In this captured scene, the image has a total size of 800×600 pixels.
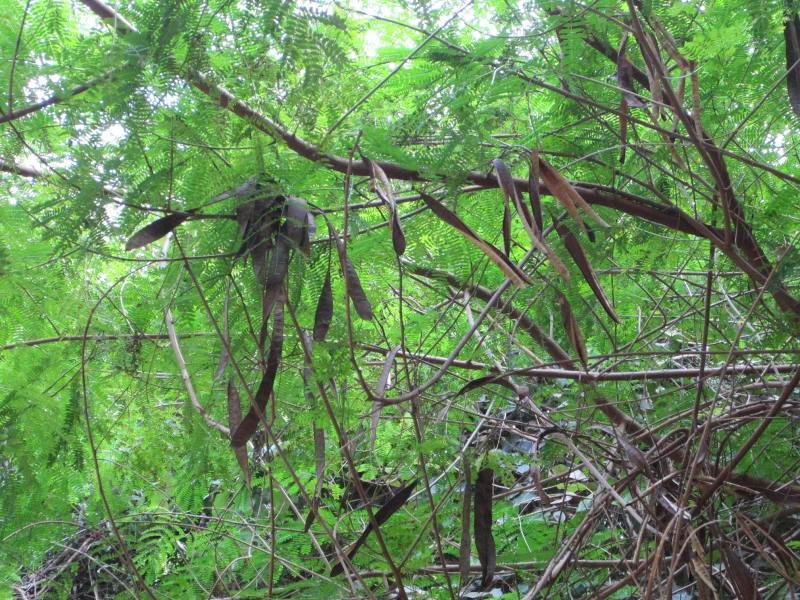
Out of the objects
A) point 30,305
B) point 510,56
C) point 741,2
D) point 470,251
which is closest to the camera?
point 510,56

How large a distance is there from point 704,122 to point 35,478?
7.99 feet

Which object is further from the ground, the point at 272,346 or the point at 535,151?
the point at 535,151

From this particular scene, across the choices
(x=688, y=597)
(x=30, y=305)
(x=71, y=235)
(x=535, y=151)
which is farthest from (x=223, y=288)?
(x=688, y=597)

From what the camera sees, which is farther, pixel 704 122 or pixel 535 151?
pixel 704 122

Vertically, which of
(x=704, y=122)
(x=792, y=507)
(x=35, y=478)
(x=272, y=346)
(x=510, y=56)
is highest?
(x=510, y=56)

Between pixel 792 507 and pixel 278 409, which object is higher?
pixel 278 409

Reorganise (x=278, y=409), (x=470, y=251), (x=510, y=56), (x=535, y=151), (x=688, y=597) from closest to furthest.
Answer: (x=535, y=151) → (x=510, y=56) → (x=470, y=251) → (x=278, y=409) → (x=688, y=597)

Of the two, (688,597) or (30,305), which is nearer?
(688,597)

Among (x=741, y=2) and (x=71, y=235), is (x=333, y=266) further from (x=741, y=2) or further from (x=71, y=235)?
(x=741, y=2)

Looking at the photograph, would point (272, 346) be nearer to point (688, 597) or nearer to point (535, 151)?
point (535, 151)

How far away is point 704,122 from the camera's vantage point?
1.87 m

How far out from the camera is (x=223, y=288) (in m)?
1.59

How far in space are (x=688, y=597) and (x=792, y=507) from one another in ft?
2.79

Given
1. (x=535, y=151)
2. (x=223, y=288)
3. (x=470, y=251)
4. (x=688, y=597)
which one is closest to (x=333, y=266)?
(x=223, y=288)
